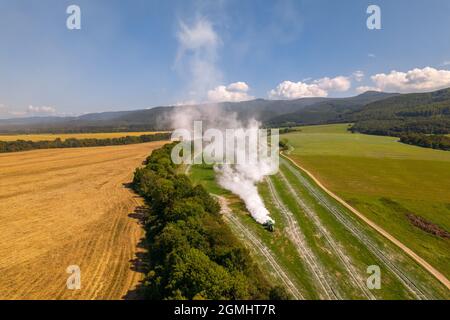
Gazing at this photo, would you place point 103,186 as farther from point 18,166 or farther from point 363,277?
point 363,277

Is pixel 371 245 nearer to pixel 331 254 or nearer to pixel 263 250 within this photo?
pixel 331 254

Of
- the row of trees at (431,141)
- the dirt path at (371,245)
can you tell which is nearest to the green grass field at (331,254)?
the dirt path at (371,245)

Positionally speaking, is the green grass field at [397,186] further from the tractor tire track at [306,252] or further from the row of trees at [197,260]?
the row of trees at [197,260]

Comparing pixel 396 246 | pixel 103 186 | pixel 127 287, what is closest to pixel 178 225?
pixel 127 287

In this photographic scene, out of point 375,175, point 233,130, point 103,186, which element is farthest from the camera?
point 233,130

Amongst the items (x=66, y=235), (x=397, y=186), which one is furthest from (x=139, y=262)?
(x=397, y=186)
